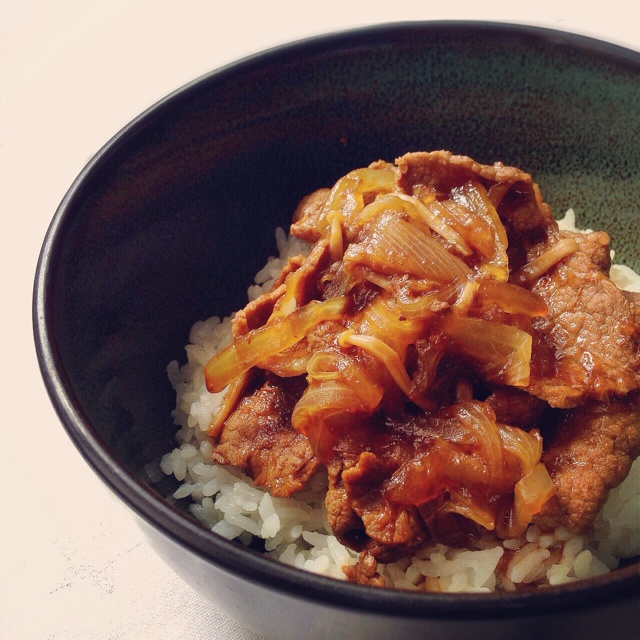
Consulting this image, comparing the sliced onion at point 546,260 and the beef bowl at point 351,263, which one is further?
the sliced onion at point 546,260

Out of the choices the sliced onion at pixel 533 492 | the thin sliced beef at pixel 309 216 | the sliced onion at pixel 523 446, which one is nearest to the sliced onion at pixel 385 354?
the sliced onion at pixel 523 446

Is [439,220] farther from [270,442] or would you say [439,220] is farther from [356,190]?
[270,442]

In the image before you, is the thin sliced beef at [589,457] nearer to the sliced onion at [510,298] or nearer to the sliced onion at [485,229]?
the sliced onion at [510,298]

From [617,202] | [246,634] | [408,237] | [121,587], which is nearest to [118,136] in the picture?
[408,237]

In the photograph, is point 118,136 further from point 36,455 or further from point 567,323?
point 567,323

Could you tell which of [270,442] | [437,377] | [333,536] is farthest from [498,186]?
[333,536]

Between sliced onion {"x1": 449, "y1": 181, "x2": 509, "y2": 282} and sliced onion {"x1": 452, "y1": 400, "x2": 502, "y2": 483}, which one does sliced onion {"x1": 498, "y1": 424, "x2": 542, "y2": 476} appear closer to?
sliced onion {"x1": 452, "y1": 400, "x2": 502, "y2": 483}
